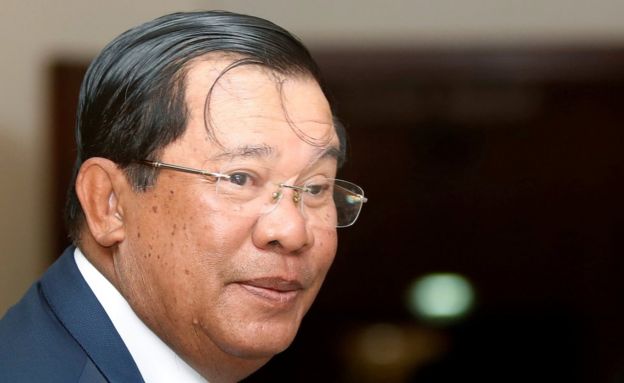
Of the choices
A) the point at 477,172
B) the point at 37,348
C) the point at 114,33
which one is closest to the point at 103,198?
the point at 37,348

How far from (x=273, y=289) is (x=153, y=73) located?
1.17 feet

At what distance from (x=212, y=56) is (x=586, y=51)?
2.42 m

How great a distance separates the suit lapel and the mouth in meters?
0.19

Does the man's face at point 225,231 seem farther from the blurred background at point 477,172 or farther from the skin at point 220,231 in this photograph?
the blurred background at point 477,172

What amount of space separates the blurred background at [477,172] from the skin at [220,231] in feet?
7.13

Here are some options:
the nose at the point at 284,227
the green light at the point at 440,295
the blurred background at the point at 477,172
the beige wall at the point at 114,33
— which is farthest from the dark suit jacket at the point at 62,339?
the green light at the point at 440,295

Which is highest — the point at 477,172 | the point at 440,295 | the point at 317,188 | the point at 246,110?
the point at 246,110

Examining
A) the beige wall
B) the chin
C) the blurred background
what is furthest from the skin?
the blurred background

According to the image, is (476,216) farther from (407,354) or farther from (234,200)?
(234,200)

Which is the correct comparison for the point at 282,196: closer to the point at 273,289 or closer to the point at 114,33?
the point at 273,289

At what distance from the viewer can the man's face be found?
1.58 meters

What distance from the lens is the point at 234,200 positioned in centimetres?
159

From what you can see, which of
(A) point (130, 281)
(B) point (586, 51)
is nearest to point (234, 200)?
(A) point (130, 281)

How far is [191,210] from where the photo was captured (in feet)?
5.22
